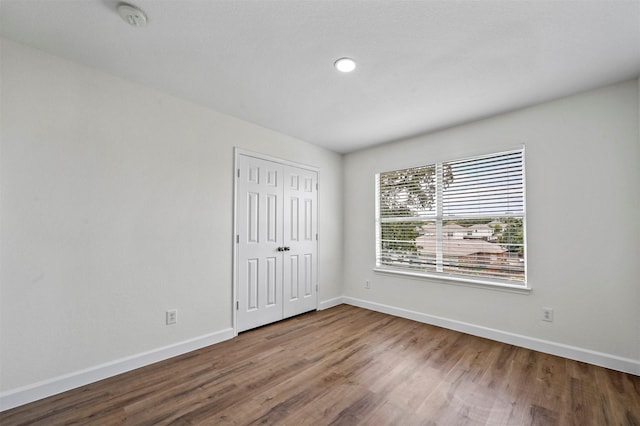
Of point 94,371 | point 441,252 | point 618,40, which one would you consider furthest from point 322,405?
point 618,40

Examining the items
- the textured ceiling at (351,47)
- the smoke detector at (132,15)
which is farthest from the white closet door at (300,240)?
the smoke detector at (132,15)

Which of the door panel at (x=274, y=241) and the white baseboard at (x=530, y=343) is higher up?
the door panel at (x=274, y=241)

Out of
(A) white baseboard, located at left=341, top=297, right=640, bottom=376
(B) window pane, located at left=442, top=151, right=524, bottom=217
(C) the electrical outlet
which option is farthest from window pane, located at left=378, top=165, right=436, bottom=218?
(C) the electrical outlet

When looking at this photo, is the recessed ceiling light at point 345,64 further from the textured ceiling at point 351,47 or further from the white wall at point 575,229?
the white wall at point 575,229

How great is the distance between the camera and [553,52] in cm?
202

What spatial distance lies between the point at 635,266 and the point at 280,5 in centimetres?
339

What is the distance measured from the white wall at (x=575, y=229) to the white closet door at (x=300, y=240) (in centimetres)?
180

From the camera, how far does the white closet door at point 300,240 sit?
3.77 meters

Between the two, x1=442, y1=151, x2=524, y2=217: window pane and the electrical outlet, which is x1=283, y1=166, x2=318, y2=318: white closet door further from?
x1=442, y1=151, x2=524, y2=217: window pane

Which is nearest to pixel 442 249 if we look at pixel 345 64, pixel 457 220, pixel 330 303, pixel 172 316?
pixel 457 220

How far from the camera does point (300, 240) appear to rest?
3.95m

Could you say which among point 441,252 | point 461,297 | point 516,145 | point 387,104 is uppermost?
point 387,104

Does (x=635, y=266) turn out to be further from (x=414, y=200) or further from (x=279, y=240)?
(x=279, y=240)

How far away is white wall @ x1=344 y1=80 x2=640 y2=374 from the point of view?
239 cm
